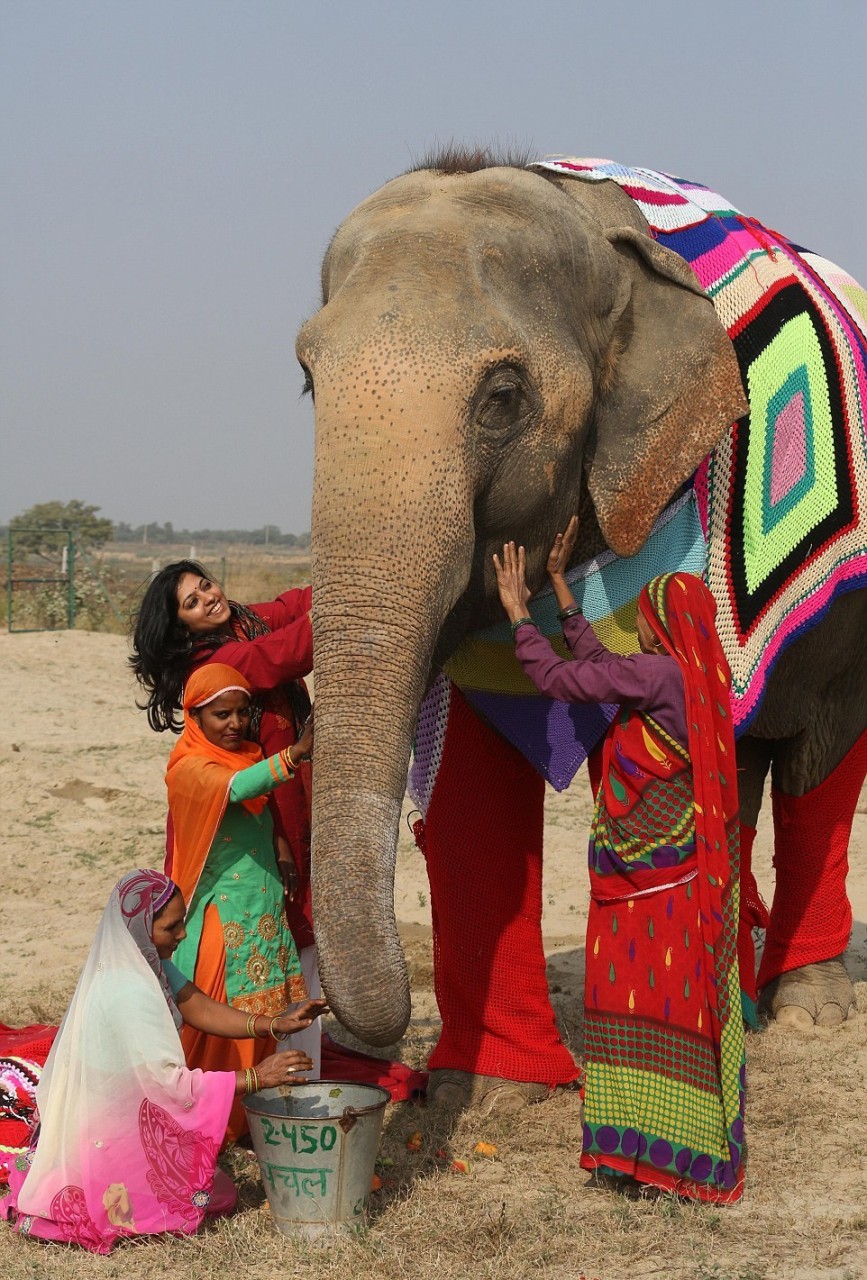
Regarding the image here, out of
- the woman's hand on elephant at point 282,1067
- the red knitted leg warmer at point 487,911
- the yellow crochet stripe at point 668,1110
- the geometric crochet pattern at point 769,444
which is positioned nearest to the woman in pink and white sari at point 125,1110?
the woman's hand on elephant at point 282,1067

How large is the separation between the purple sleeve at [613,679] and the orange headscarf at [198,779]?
35.7 inches

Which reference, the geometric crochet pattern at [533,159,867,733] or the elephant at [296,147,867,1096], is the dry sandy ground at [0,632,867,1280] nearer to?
the elephant at [296,147,867,1096]

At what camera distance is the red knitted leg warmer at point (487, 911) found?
498cm

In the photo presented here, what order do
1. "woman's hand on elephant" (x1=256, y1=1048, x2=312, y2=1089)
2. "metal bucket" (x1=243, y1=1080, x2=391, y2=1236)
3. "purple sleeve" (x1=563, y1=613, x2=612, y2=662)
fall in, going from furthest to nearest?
"purple sleeve" (x1=563, y1=613, x2=612, y2=662), "woman's hand on elephant" (x1=256, y1=1048, x2=312, y2=1089), "metal bucket" (x1=243, y1=1080, x2=391, y2=1236)

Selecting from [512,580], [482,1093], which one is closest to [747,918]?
[482,1093]

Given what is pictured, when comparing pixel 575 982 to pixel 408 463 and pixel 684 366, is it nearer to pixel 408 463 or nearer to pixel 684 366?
pixel 684 366

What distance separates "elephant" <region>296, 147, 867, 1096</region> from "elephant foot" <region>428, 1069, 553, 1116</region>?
0.07 ft

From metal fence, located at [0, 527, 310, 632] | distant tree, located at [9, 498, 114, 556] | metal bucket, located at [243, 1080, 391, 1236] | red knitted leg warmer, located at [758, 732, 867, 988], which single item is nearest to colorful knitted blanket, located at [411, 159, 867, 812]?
red knitted leg warmer, located at [758, 732, 867, 988]

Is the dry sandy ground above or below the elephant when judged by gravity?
below

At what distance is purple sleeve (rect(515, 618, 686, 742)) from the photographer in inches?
158

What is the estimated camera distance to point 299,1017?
3.86m

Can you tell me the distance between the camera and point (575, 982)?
6.54 metres

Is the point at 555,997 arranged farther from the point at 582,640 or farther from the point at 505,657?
the point at 582,640

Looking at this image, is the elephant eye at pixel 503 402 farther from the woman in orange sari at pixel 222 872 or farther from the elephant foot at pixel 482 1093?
the elephant foot at pixel 482 1093
